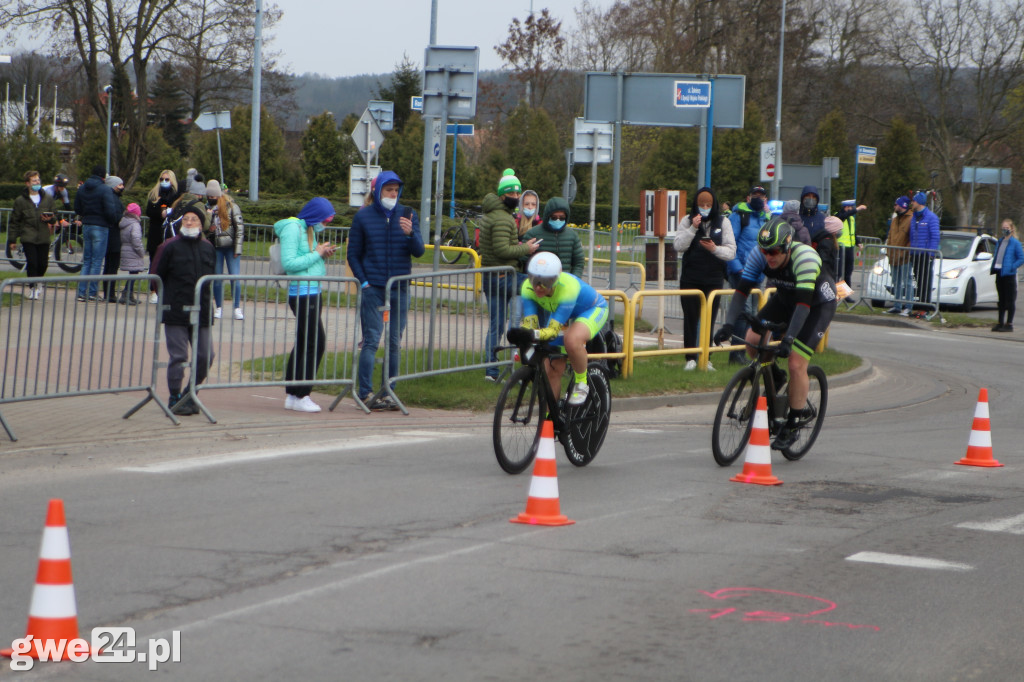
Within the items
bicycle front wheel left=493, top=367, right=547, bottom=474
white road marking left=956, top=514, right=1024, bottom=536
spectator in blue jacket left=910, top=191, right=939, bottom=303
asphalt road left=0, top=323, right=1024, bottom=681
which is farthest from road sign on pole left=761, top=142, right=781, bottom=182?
white road marking left=956, top=514, right=1024, bottom=536

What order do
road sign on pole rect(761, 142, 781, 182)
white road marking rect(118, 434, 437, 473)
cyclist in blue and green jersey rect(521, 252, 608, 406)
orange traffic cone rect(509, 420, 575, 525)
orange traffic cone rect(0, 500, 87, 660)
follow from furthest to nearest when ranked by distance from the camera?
road sign on pole rect(761, 142, 781, 182), white road marking rect(118, 434, 437, 473), cyclist in blue and green jersey rect(521, 252, 608, 406), orange traffic cone rect(509, 420, 575, 525), orange traffic cone rect(0, 500, 87, 660)

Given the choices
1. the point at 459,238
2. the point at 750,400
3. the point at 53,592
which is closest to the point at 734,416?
the point at 750,400

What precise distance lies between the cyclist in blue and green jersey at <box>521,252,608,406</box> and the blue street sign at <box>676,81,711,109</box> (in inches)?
354

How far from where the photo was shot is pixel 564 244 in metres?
13.6

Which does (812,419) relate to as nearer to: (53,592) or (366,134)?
(53,592)

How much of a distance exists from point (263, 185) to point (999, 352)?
37.1 metres

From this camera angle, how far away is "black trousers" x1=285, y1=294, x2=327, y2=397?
11.9 m

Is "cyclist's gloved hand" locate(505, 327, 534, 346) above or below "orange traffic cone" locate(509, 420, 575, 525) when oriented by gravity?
above

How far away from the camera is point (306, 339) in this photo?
470 inches

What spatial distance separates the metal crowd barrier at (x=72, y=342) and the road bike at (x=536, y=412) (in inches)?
138

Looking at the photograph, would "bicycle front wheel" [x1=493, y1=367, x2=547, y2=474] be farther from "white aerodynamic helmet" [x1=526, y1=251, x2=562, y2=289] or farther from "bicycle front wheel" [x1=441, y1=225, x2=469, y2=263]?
"bicycle front wheel" [x1=441, y1=225, x2=469, y2=263]

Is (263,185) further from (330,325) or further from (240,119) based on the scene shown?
(330,325)

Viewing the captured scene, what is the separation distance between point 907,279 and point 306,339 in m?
16.6

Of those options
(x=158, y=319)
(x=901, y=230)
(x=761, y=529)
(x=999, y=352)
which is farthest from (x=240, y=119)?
(x=761, y=529)
